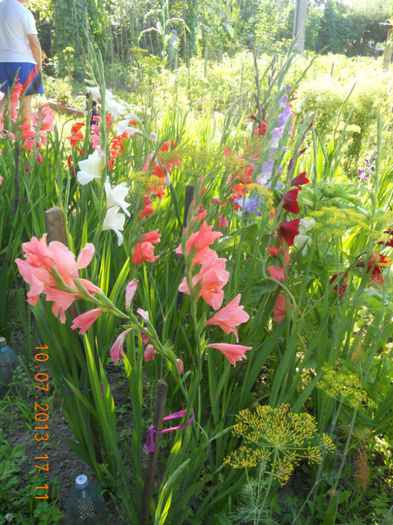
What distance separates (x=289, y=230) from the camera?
1043 millimetres

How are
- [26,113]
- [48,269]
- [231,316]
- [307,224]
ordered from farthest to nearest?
[26,113] → [307,224] → [231,316] → [48,269]

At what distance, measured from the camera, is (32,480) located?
1099 mm

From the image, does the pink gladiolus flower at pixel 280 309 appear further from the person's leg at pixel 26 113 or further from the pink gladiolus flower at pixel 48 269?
the person's leg at pixel 26 113

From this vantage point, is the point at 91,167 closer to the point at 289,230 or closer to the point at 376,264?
the point at 289,230

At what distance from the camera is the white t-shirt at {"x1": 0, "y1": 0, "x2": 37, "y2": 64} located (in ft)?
11.5

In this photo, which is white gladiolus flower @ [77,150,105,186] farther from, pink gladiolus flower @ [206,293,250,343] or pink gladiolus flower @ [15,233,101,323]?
pink gladiolus flower @ [206,293,250,343]

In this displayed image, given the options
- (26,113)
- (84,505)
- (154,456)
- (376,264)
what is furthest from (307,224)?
(26,113)

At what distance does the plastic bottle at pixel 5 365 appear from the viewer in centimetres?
135

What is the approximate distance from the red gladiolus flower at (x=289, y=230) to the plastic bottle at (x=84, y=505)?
0.73 m

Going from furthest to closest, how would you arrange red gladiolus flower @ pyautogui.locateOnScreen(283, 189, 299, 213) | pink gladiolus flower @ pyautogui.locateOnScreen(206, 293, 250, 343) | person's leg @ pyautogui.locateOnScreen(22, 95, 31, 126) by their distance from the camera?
1. person's leg @ pyautogui.locateOnScreen(22, 95, 31, 126)
2. red gladiolus flower @ pyautogui.locateOnScreen(283, 189, 299, 213)
3. pink gladiolus flower @ pyautogui.locateOnScreen(206, 293, 250, 343)

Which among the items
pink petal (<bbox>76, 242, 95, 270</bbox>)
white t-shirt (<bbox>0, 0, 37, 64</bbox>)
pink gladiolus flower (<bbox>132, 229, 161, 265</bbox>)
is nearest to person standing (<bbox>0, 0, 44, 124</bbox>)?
white t-shirt (<bbox>0, 0, 37, 64</bbox>)

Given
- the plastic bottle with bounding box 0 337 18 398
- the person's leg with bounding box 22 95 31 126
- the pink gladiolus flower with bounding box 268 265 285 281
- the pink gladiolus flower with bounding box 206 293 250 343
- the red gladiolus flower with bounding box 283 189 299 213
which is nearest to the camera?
the pink gladiolus flower with bounding box 206 293 250 343

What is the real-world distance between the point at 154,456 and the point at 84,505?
0.27 m

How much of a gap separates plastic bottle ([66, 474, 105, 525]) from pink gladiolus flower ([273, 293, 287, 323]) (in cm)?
64
